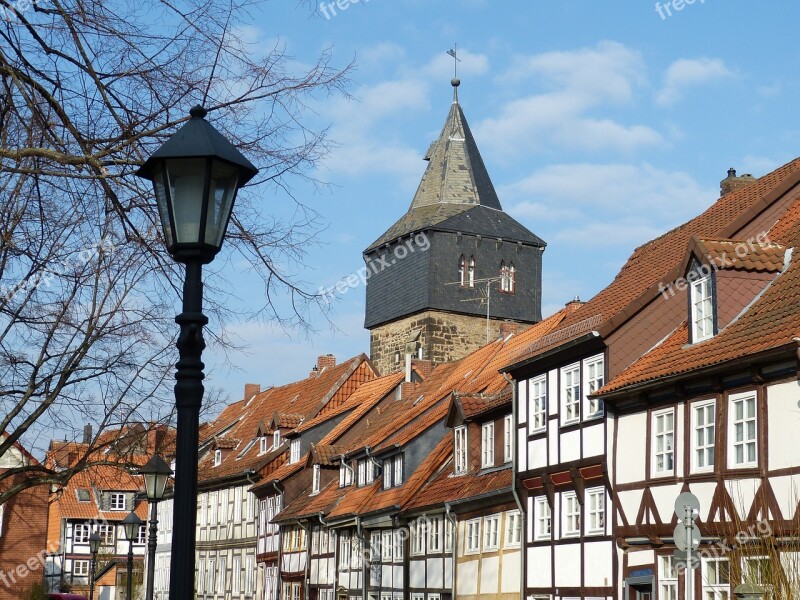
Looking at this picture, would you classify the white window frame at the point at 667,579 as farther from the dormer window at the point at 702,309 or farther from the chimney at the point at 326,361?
the chimney at the point at 326,361

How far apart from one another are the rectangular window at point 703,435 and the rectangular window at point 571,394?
13.9ft

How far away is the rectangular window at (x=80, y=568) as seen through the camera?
65.9 meters

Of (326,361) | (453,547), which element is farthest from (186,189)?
(326,361)

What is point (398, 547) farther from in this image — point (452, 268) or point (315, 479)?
point (452, 268)

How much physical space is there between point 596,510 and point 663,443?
2968mm

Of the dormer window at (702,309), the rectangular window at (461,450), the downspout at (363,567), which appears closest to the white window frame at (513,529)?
the rectangular window at (461,450)

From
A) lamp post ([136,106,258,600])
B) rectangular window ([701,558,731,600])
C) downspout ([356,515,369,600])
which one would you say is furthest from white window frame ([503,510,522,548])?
lamp post ([136,106,258,600])

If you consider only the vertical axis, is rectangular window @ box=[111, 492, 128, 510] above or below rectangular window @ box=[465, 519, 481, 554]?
above

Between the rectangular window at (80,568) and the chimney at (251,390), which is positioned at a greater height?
the chimney at (251,390)

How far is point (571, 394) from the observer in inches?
958

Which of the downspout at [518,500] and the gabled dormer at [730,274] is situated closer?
the gabled dormer at [730,274]

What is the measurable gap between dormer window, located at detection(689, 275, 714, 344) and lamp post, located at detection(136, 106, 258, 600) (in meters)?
15.3

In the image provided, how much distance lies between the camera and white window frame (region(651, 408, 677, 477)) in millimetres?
20422

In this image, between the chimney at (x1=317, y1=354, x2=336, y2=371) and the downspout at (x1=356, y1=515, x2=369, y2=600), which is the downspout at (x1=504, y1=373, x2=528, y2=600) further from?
the chimney at (x1=317, y1=354, x2=336, y2=371)
